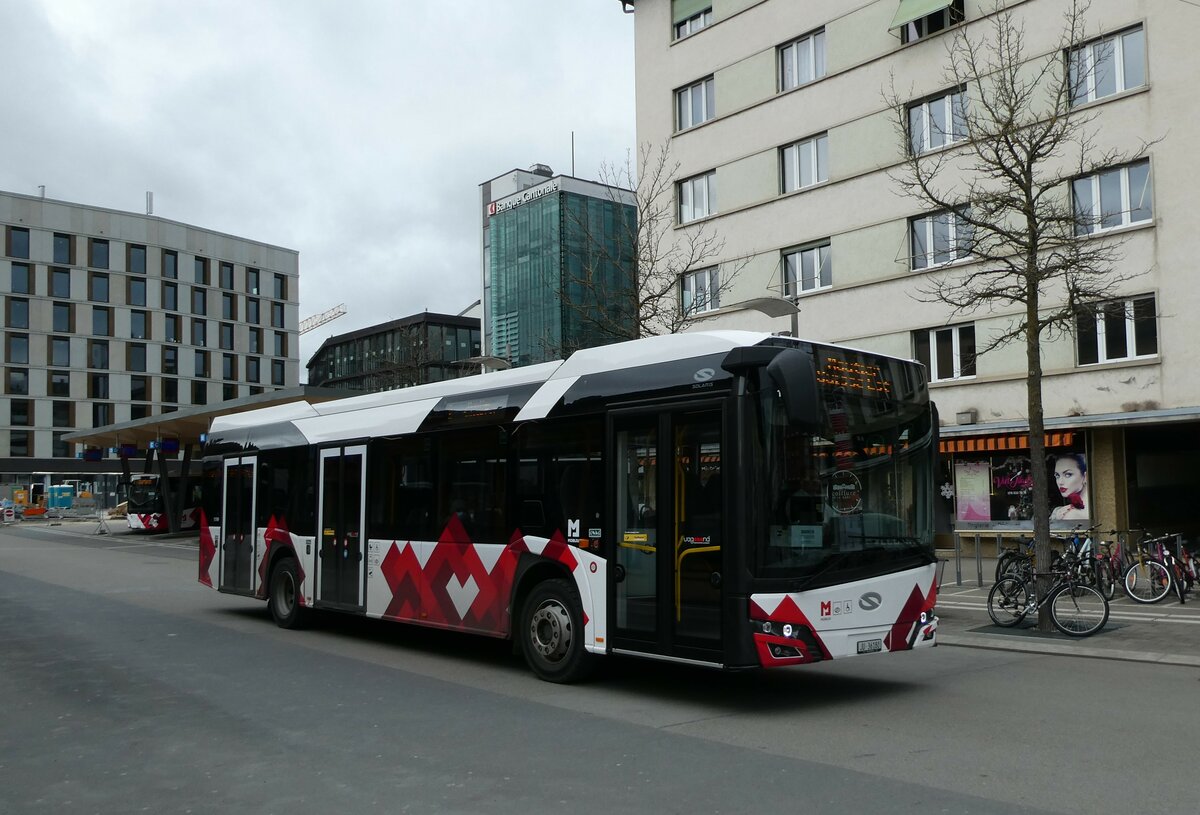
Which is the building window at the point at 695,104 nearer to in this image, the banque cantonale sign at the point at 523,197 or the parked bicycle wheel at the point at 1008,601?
the parked bicycle wheel at the point at 1008,601

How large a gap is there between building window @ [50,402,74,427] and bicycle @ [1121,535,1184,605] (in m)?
85.8

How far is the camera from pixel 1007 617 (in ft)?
46.3

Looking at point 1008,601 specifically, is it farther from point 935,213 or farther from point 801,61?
point 801,61

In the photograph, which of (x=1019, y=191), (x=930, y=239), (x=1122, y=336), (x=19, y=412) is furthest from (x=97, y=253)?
(x=1019, y=191)

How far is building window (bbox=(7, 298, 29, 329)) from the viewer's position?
85.4 metres

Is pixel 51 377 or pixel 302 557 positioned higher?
pixel 51 377

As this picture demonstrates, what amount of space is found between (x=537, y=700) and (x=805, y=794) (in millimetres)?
3457

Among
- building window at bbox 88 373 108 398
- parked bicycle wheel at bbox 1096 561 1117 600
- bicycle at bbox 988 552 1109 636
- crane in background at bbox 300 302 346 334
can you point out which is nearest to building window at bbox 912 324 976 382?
parked bicycle wheel at bbox 1096 561 1117 600

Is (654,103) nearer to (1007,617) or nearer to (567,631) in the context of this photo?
(1007,617)

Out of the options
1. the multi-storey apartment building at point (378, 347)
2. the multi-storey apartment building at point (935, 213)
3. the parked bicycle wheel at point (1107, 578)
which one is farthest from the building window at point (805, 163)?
the multi-storey apartment building at point (378, 347)

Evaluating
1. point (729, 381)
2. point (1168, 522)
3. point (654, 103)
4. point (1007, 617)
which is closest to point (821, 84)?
point (654, 103)

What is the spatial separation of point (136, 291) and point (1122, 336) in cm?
8374

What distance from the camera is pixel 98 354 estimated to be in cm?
8931

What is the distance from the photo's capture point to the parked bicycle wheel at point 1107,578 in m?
17.1
